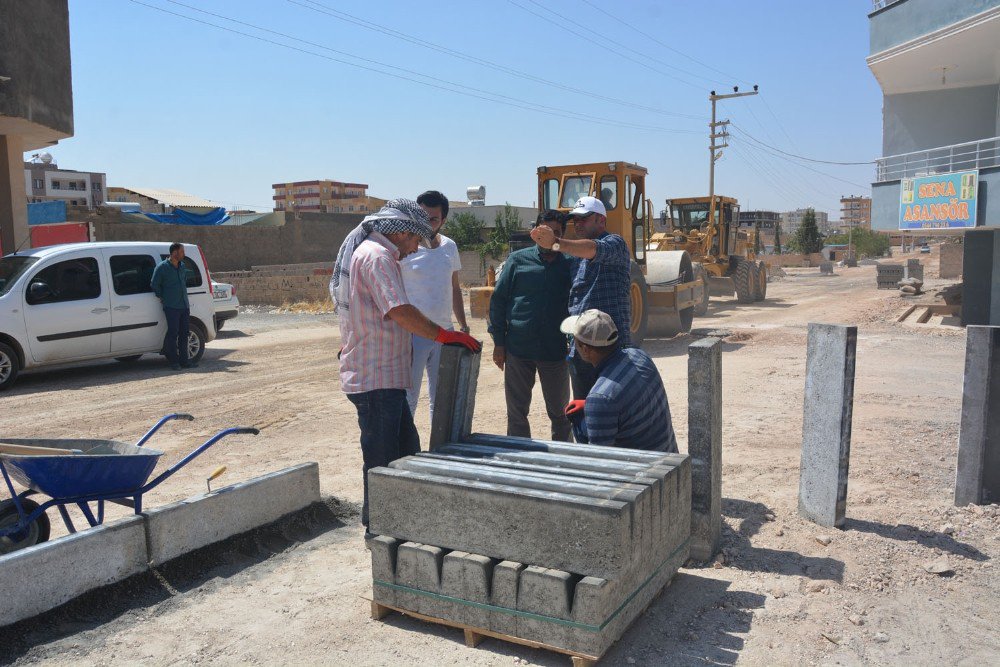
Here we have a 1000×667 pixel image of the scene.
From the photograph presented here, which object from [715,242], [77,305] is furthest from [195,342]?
[715,242]

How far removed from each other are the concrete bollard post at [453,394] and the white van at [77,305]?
24.4 ft

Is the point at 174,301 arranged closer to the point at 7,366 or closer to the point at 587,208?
the point at 7,366

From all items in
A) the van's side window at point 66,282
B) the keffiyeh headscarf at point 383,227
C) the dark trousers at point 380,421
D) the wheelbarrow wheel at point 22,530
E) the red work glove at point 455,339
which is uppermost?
the keffiyeh headscarf at point 383,227

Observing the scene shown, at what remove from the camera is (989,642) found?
123 inches

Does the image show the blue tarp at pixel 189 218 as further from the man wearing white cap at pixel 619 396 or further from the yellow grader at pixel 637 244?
the man wearing white cap at pixel 619 396

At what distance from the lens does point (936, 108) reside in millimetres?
17484

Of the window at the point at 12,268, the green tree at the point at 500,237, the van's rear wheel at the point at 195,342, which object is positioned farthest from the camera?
the green tree at the point at 500,237

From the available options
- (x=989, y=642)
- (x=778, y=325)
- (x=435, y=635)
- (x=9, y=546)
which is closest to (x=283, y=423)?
(x=9, y=546)

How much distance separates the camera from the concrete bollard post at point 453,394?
3824 millimetres

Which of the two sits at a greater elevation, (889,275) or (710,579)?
(889,275)

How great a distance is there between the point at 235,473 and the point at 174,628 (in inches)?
95.5

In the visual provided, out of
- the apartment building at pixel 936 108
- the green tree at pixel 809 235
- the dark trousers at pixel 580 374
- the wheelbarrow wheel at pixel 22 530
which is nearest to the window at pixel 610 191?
the apartment building at pixel 936 108

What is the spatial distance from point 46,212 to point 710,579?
22693 mm

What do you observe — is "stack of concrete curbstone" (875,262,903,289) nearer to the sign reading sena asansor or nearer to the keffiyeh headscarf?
the sign reading sena asansor
